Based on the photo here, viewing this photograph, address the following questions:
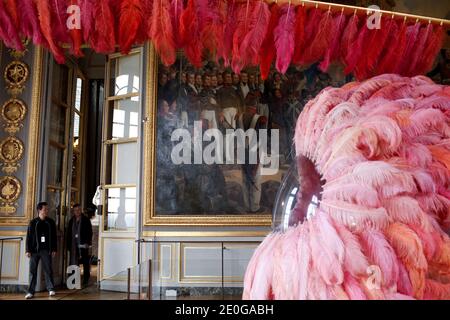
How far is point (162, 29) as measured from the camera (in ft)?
5.93

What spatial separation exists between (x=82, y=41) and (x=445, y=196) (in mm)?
1520

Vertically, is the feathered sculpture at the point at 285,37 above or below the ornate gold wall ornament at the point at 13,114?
below

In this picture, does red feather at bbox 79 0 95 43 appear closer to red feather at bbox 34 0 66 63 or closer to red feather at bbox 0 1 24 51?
red feather at bbox 34 0 66 63

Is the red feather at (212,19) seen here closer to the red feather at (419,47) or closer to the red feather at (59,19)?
the red feather at (59,19)

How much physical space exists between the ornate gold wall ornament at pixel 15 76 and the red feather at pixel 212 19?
5.21 m

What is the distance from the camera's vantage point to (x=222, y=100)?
6027 mm

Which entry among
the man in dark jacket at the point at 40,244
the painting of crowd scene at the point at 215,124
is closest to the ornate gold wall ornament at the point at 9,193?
the man in dark jacket at the point at 40,244

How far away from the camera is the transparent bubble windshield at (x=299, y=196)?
1432mm

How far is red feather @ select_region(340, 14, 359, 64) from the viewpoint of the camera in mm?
1934

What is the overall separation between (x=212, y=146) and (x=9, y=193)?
2831mm

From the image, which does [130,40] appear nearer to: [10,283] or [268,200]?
[268,200]

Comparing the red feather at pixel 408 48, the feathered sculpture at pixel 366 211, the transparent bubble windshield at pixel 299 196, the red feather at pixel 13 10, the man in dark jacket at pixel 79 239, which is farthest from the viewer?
the man in dark jacket at pixel 79 239

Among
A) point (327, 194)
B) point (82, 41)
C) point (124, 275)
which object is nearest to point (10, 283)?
point (124, 275)

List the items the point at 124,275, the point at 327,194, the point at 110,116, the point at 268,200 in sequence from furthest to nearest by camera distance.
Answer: the point at 110,116 → the point at 268,200 → the point at 124,275 → the point at 327,194
